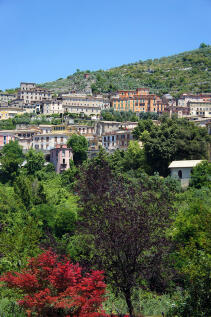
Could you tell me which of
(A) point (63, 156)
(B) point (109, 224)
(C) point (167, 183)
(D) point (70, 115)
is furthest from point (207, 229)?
(D) point (70, 115)

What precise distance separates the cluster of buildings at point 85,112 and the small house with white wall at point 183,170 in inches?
699

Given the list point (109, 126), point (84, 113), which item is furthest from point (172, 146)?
point (84, 113)

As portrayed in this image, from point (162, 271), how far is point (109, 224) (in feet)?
12.2

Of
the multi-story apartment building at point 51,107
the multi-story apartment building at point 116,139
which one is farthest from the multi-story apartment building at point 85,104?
the multi-story apartment building at point 116,139

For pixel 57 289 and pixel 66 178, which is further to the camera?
pixel 66 178

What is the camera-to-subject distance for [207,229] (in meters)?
23.5

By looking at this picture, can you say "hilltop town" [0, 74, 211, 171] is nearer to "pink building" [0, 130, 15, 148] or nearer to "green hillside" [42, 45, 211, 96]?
"pink building" [0, 130, 15, 148]

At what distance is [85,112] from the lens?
308 feet

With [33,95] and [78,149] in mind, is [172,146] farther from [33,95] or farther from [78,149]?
[33,95]

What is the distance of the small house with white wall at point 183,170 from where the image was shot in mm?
41062

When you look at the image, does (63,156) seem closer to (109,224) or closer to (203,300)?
(109,224)

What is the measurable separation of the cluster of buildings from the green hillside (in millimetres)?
17898

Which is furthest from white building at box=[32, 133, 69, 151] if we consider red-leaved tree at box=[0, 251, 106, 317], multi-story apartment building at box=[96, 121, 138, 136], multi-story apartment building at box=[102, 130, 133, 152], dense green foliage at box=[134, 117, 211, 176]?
red-leaved tree at box=[0, 251, 106, 317]

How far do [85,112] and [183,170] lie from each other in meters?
54.8
